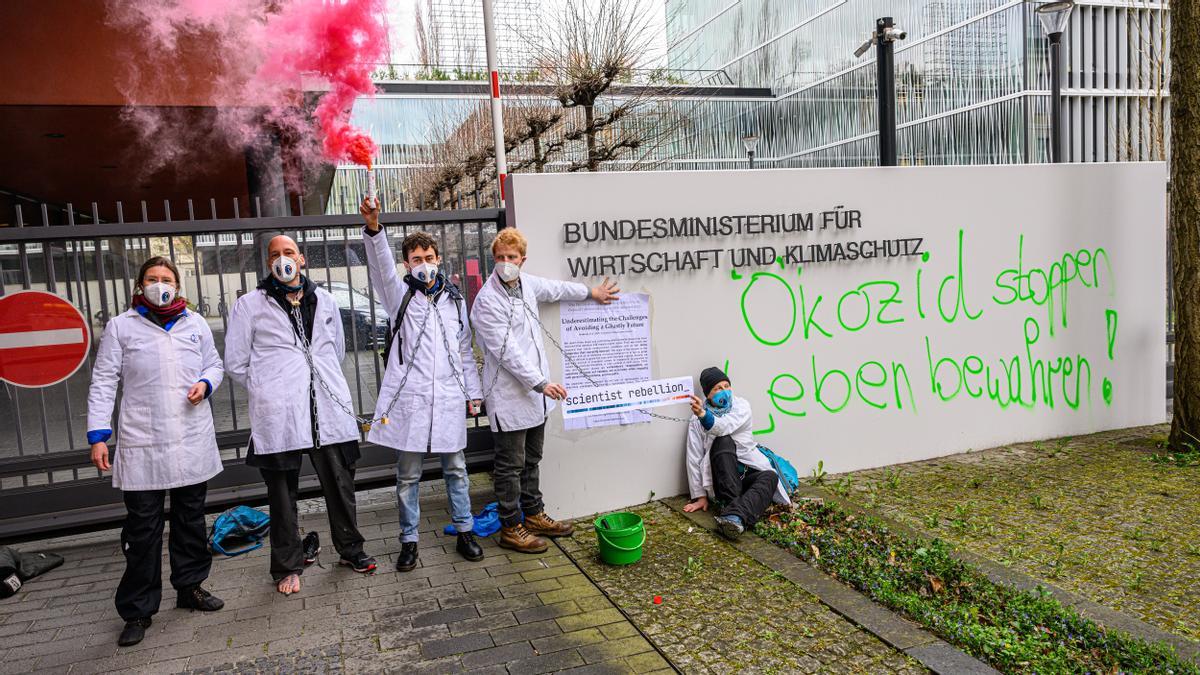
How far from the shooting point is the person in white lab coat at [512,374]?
5.26 m

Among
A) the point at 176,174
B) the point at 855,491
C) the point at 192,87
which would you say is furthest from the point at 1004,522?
the point at 176,174

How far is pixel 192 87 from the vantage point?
8125 millimetres

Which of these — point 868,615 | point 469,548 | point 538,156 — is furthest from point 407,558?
point 538,156

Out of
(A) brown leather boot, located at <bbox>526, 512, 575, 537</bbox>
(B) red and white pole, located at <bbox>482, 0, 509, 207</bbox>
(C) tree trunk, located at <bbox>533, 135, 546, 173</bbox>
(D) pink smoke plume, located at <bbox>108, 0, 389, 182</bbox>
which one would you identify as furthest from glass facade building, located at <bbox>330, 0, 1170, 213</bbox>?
(A) brown leather boot, located at <bbox>526, 512, 575, 537</bbox>

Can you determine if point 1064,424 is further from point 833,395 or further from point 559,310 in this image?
point 559,310

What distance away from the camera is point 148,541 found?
4.40 meters

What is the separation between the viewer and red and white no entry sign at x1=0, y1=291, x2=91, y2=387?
538 cm

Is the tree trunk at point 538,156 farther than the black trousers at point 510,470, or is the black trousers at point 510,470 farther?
the tree trunk at point 538,156

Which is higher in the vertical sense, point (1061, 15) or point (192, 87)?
point (1061, 15)

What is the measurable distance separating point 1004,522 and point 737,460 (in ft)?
5.63

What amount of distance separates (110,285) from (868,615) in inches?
194

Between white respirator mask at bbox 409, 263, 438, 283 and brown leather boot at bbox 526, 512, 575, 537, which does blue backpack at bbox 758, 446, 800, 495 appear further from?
white respirator mask at bbox 409, 263, 438, 283

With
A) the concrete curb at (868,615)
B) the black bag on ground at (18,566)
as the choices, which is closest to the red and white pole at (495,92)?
the concrete curb at (868,615)

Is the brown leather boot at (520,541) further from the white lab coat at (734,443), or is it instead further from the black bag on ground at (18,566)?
the black bag on ground at (18,566)
